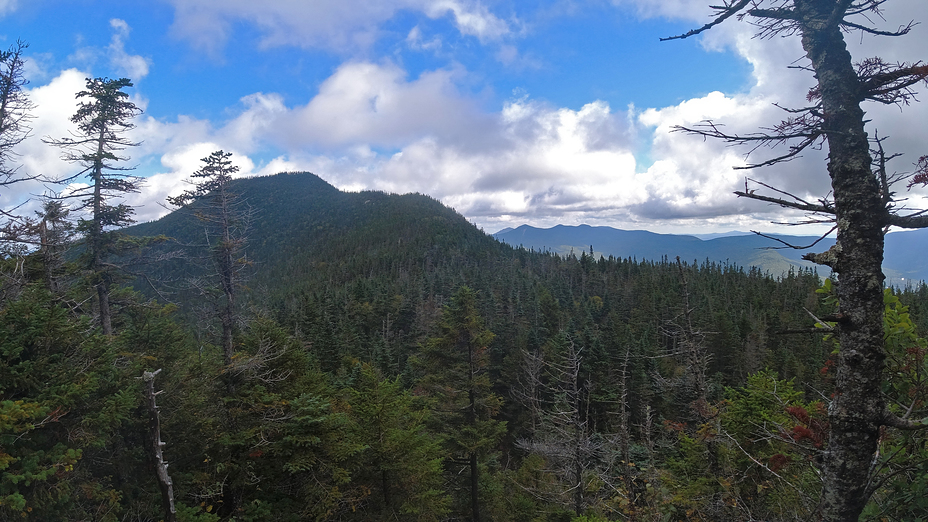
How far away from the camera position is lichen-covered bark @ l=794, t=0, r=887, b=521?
3.38m

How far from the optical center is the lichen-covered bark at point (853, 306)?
11.1 feet

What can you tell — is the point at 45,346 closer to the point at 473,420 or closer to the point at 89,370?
the point at 89,370

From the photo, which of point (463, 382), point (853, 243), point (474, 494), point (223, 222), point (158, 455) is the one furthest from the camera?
point (474, 494)

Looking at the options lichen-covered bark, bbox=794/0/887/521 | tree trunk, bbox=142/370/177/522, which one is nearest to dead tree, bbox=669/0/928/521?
lichen-covered bark, bbox=794/0/887/521

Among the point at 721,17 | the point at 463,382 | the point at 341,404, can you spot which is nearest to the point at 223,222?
the point at 341,404

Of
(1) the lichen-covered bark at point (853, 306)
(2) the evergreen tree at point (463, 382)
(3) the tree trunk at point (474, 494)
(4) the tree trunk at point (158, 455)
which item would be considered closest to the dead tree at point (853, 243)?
(1) the lichen-covered bark at point (853, 306)

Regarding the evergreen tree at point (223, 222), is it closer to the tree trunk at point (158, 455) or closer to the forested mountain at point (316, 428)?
the forested mountain at point (316, 428)

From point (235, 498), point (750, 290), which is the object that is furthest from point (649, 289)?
point (235, 498)

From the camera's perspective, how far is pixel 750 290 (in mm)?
78438

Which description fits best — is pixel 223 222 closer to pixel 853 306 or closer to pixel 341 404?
pixel 341 404

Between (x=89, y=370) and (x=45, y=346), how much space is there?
36.2 inches

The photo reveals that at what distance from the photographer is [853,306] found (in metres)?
3.44

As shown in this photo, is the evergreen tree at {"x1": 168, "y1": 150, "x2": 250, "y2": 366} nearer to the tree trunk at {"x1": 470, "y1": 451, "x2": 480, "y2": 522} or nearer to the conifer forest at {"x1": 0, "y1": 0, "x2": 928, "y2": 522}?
the conifer forest at {"x1": 0, "y1": 0, "x2": 928, "y2": 522}

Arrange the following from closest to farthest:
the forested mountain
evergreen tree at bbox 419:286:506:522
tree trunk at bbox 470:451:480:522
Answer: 1. the forested mountain
2. evergreen tree at bbox 419:286:506:522
3. tree trunk at bbox 470:451:480:522
